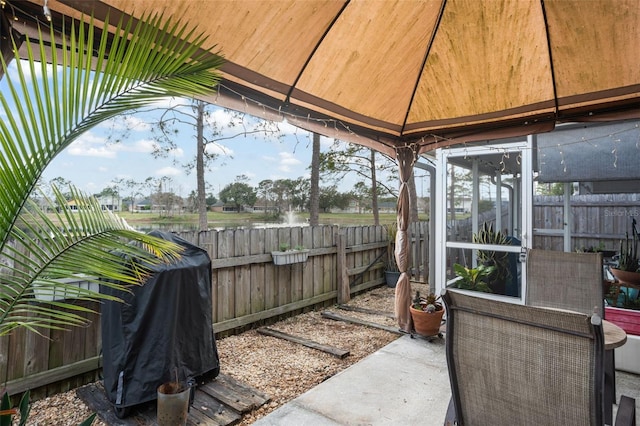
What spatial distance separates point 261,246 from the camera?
4211 mm

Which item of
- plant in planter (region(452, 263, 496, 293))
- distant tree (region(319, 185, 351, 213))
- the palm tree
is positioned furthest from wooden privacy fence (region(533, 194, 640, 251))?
the palm tree

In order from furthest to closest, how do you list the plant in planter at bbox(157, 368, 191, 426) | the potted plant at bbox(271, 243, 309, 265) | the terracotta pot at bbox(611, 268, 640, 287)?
the potted plant at bbox(271, 243, 309, 265) → the terracotta pot at bbox(611, 268, 640, 287) → the plant in planter at bbox(157, 368, 191, 426)

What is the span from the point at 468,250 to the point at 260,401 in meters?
2.96

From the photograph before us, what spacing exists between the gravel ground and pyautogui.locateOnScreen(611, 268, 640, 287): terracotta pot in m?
2.24

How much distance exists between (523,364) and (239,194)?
17.4ft

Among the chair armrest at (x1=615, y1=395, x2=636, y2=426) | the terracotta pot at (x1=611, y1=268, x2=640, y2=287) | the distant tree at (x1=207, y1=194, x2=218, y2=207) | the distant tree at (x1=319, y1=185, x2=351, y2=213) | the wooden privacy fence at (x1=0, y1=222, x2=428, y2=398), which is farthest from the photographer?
the distant tree at (x1=319, y1=185, x2=351, y2=213)

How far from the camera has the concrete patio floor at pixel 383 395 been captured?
7.53 ft

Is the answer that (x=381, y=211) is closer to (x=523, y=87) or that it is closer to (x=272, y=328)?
(x=272, y=328)

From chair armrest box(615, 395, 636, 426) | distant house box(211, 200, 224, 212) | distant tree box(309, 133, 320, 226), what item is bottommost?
chair armrest box(615, 395, 636, 426)

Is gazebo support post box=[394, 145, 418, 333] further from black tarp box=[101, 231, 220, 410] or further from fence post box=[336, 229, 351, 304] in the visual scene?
black tarp box=[101, 231, 220, 410]

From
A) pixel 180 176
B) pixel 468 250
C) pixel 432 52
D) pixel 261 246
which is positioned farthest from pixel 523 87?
pixel 180 176

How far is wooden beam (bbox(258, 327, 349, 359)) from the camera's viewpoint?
11.2 feet

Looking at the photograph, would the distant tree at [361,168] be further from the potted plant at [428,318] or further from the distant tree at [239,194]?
the potted plant at [428,318]

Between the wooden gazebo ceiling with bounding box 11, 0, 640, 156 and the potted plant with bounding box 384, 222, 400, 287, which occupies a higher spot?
the wooden gazebo ceiling with bounding box 11, 0, 640, 156
